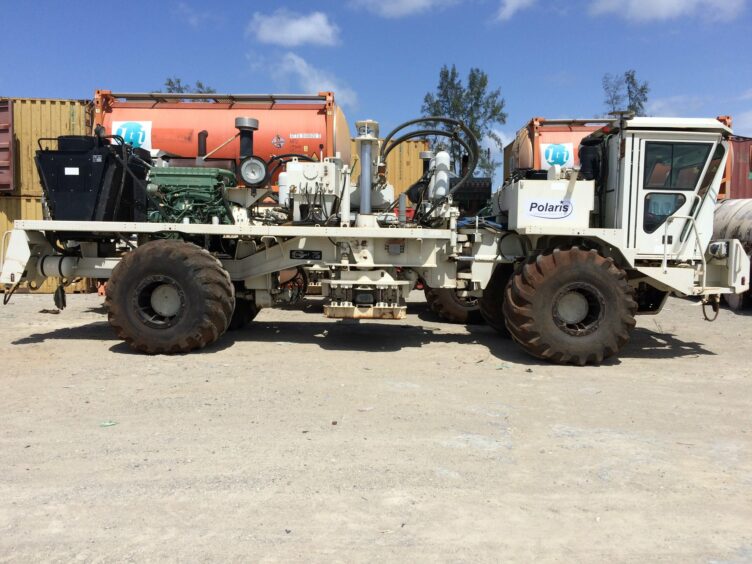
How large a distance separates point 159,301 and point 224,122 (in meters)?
3.21

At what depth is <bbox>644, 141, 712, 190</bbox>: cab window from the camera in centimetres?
637

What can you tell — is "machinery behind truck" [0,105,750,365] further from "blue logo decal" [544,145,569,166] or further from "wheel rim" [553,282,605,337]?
"blue logo decal" [544,145,569,166]

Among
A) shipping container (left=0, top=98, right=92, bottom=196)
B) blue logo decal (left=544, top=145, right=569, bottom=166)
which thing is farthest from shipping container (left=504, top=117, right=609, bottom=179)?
shipping container (left=0, top=98, right=92, bottom=196)

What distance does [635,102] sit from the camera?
29.0 m

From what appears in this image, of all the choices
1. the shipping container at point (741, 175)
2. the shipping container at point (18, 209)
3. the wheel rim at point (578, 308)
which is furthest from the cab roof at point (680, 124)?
the shipping container at point (18, 209)

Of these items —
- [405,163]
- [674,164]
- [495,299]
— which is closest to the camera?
[674,164]

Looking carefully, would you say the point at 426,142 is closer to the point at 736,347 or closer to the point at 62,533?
the point at 736,347

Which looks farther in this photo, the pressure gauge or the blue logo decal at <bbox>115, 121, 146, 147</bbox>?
the blue logo decal at <bbox>115, 121, 146, 147</bbox>

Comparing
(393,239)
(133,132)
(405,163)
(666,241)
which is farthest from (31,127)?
(666,241)

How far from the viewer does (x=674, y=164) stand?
6.42 m

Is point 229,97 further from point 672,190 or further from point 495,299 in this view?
point 672,190

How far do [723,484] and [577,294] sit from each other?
321 cm

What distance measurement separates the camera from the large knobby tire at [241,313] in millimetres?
7992

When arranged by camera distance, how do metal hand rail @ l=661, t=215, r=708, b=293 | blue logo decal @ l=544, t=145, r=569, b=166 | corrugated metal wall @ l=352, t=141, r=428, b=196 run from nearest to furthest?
1. metal hand rail @ l=661, t=215, r=708, b=293
2. blue logo decal @ l=544, t=145, r=569, b=166
3. corrugated metal wall @ l=352, t=141, r=428, b=196
